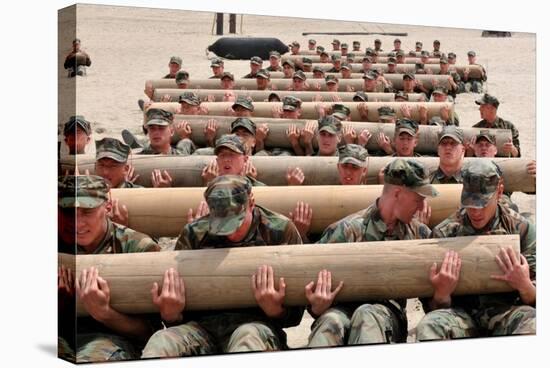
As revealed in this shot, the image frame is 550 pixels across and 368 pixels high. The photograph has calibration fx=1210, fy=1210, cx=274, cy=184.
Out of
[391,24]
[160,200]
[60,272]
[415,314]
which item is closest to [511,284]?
[415,314]

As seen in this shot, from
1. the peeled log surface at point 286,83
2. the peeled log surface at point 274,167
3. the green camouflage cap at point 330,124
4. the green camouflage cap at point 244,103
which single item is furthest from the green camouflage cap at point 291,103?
the peeled log surface at point 274,167

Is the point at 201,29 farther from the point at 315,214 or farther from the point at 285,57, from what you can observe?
the point at 315,214

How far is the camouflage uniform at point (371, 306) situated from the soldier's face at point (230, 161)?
2.95 ft

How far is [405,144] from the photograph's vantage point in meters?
10.7

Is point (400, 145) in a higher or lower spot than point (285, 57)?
lower

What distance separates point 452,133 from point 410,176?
0.81 metres

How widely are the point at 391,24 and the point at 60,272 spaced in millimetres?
3663

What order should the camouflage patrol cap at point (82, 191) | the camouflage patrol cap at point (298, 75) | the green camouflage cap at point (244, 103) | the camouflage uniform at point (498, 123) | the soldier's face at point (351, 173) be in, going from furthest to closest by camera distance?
the camouflage uniform at point (498, 123)
the camouflage patrol cap at point (298, 75)
the soldier's face at point (351, 173)
the green camouflage cap at point (244, 103)
the camouflage patrol cap at point (82, 191)

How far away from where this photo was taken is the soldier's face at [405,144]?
10.6 meters

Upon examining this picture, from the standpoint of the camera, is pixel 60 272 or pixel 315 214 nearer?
pixel 60 272

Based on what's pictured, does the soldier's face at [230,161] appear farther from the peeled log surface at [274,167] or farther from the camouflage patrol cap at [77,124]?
the camouflage patrol cap at [77,124]

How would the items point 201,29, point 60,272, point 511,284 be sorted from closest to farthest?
1. point 60,272
2. point 201,29
3. point 511,284

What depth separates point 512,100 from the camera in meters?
11.2

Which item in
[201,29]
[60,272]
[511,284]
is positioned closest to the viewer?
[60,272]
